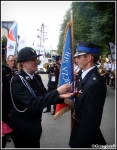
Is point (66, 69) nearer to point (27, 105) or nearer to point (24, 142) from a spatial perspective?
point (27, 105)

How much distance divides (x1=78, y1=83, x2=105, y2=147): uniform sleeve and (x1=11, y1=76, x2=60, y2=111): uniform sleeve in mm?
380

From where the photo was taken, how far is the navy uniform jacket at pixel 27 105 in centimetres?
230

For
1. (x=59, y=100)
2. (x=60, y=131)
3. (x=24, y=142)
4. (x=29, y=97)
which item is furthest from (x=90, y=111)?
(x=60, y=131)

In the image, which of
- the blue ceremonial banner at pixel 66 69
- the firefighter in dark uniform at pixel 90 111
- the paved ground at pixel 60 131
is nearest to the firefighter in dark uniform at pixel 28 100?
the firefighter in dark uniform at pixel 90 111

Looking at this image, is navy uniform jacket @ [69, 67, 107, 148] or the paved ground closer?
navy uniform jacket @ [69, 67, 107, 148]

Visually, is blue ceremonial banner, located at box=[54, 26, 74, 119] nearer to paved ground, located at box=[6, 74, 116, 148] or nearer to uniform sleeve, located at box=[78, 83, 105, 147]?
uniform sleeve, located at box=[78, 83, 105, 147]

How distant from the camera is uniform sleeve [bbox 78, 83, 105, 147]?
2.15 metres

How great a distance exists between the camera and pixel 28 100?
7.58ft

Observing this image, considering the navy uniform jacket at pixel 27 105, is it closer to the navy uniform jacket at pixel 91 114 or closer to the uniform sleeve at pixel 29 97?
the uniform sleeve at pixel 29 97

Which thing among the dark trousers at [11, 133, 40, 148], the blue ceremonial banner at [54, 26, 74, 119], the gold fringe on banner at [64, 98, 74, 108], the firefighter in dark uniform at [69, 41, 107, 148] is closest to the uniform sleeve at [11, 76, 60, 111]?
the firefighter in dark uniform at [69, 41, 107, 148]

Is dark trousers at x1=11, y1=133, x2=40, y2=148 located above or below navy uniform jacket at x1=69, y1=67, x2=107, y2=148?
below

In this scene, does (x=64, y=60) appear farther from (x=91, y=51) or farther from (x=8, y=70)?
(x=8, y=70)

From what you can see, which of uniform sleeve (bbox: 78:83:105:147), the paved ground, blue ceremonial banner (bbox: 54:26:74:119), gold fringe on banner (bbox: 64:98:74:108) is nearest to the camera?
uniform sleeve (bbox: 78:83:105:147)

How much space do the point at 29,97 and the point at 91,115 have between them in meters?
0.75
